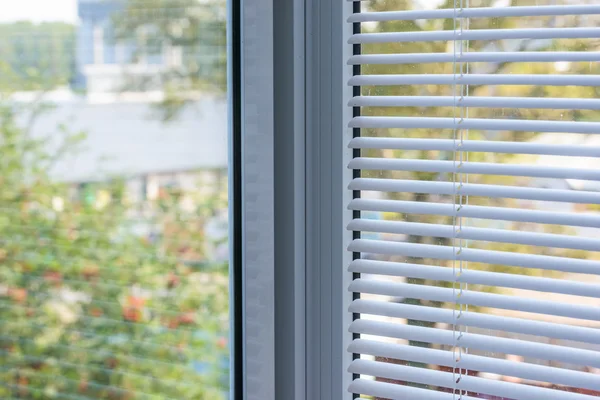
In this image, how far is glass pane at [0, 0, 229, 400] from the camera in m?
0.70

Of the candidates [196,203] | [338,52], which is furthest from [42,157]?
[338,52]

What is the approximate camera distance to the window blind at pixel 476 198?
92 cm

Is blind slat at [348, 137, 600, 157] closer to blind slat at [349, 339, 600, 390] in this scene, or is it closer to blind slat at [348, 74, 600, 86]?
blind slat at [348, 74, 600, 86]

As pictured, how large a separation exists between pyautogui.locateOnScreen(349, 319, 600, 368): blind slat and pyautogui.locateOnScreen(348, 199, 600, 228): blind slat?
0.61 ft

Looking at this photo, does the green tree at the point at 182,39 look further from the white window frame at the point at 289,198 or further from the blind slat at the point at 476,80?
the blind slat at the point at 476,80

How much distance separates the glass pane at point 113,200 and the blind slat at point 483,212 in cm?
25

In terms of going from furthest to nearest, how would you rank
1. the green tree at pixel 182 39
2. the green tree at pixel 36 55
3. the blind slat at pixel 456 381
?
1. the blind slat at pixel 456 381
2. the green tree at pixel 182 39
3. the green tree at pixel 36 55

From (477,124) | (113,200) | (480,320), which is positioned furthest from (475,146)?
(113,200)

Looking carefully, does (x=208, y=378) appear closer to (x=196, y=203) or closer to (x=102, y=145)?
(x=196, y=203)

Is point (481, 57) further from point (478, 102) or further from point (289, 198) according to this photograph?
point (289, 198)

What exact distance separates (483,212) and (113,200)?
0.54 meters

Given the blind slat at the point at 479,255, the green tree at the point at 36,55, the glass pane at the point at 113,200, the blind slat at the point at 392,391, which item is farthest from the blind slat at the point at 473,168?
the green tree at the point at 36,55

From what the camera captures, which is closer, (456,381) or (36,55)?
(36,55)

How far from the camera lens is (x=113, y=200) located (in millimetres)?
827
